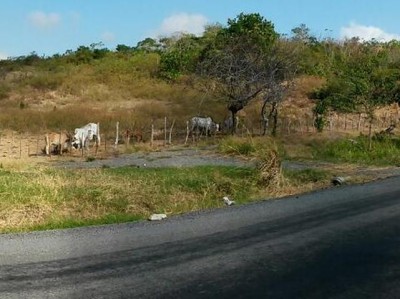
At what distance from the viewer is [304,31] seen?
5919 cm

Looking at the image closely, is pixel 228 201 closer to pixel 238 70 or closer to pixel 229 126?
pixel 238 70

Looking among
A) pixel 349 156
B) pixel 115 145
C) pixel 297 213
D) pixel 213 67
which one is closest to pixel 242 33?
pixel 213 67

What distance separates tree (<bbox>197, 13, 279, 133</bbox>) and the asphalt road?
19.9m

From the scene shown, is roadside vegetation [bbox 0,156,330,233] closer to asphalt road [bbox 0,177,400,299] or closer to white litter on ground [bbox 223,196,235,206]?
white litter on ground [bbox 223,196,235,206]

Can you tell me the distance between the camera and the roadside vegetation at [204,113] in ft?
42.2

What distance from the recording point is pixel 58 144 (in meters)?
26.4

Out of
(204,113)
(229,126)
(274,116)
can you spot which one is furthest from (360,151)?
Answer: (204,113)

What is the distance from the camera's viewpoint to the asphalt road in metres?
6.58

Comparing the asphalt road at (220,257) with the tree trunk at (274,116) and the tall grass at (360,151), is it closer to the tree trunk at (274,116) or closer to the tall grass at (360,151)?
the tall grass at (360,151)

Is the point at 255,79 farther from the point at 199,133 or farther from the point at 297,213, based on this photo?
the point at 297,213

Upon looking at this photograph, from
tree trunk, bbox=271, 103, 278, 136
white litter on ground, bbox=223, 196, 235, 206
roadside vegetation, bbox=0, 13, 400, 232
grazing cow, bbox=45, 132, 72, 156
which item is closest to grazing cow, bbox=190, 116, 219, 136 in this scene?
roadside vegetation, bbox=0, 13, 400, 232

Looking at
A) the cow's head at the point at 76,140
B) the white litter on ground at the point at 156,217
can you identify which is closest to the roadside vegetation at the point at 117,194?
the white litter on ground at the point at 156,217

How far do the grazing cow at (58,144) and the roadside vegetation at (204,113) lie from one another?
2.28 m

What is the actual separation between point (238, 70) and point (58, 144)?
34.8ft
